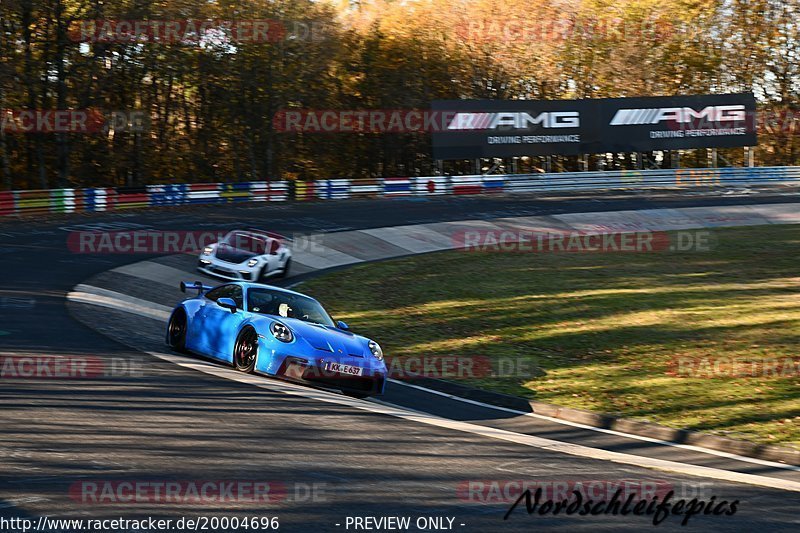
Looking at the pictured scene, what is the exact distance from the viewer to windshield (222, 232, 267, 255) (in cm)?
2248

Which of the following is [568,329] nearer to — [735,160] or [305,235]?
[305,235]

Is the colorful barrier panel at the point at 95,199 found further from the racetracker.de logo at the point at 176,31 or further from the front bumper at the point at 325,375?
the front bumper at the point at 325,375

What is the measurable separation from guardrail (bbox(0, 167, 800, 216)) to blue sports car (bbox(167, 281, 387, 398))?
22923 mm

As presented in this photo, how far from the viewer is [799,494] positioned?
827cm

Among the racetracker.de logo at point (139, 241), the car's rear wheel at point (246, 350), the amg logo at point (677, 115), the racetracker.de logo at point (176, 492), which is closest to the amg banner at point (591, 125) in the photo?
the amg logo at point (677, 115)

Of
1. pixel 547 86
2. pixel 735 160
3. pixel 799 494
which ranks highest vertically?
pixel 547 86

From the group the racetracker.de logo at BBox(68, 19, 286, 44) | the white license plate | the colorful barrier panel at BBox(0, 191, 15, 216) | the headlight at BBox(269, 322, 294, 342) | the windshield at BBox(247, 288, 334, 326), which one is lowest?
the white license plate

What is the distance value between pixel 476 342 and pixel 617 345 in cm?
240

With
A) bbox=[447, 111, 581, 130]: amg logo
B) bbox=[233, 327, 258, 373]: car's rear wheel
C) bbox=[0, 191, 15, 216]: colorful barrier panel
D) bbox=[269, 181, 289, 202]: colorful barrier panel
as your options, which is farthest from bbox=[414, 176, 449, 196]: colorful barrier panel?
bbox=[233, 327, 258, 373]: car's rear wheel

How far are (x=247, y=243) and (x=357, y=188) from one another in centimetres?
2026

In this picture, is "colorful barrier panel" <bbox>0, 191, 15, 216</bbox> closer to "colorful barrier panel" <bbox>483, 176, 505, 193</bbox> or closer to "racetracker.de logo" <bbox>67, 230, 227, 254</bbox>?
"racetracker.de logo" <bbox>67, 230, 227, 254</bbox>

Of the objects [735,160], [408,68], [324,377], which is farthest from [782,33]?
[324,377]

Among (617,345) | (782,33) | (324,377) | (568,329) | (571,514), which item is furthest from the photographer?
(782,33)

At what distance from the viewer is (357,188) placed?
42.6 meters
